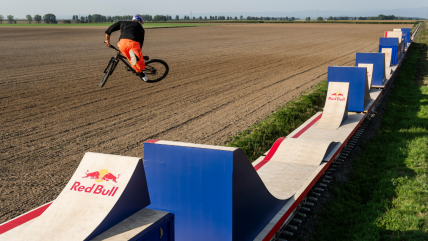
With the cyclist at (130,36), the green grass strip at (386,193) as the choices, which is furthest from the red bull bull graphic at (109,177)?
the cyclist at (130,36)

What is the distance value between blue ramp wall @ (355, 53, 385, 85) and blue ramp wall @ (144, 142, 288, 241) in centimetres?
1189

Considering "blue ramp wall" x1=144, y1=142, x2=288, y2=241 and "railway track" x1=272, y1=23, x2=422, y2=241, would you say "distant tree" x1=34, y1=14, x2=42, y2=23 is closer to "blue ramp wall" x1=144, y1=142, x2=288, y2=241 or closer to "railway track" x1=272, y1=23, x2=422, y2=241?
"railway track" x1=272, y1=23, x2=422, y2=241

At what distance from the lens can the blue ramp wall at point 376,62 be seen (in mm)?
14594

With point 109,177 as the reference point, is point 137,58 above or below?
above

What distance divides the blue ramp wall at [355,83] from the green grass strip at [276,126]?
1410mm

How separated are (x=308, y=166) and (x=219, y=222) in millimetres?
3447

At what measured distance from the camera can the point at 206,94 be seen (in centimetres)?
1523

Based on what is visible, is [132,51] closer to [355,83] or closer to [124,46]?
[124,46]

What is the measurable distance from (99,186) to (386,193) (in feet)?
16.4

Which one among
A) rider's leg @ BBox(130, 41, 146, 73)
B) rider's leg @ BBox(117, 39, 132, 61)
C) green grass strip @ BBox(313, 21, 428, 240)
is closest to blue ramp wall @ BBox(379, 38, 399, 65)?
green grass strip @ BBox(313, 21, 428, 240)

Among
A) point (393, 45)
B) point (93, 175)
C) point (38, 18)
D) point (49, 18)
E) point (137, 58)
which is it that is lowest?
point (93, 175)

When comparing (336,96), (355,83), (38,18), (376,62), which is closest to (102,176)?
(336,96)

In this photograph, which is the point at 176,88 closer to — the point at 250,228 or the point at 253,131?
the point at 253,131

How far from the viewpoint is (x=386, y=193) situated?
6.52 m
